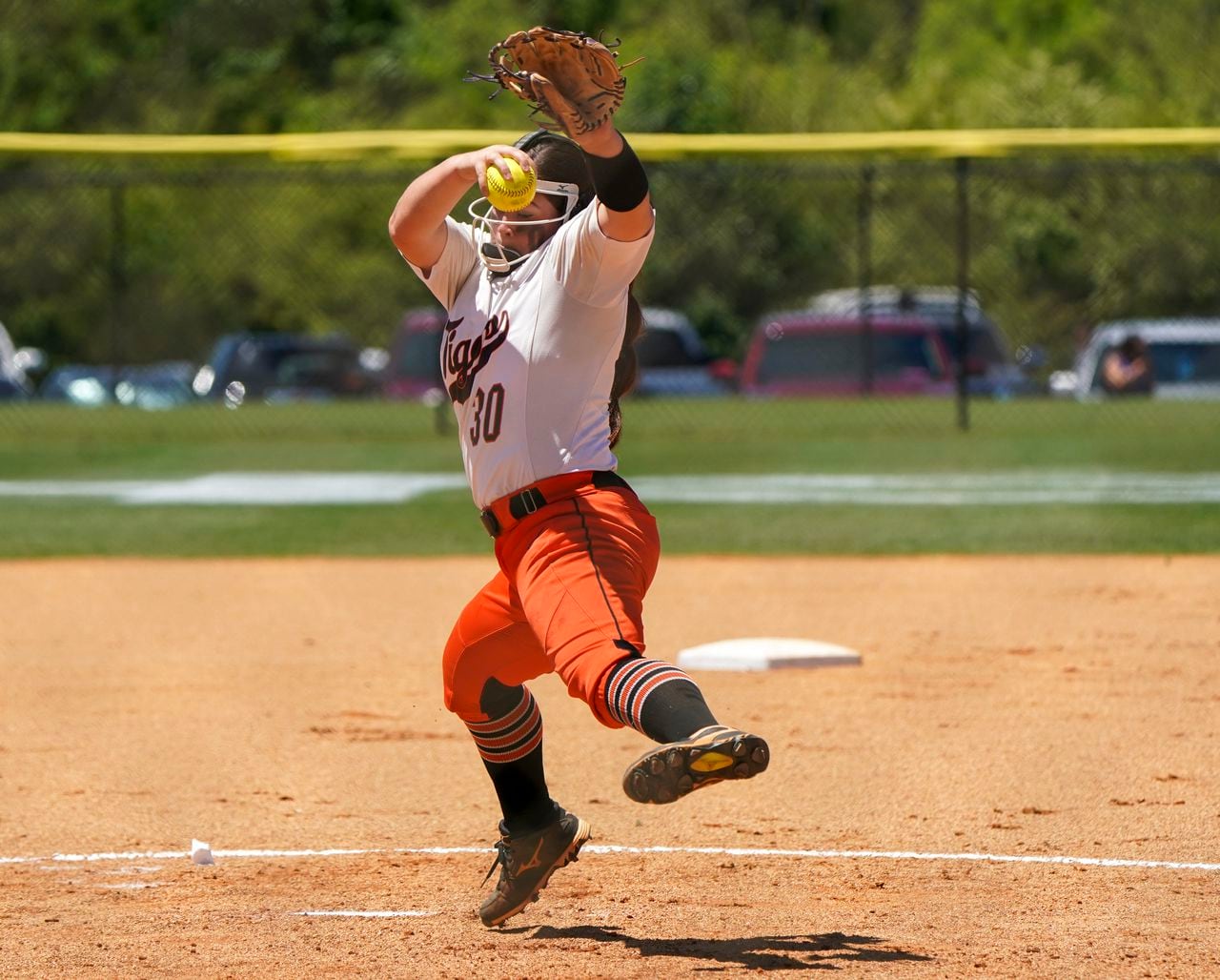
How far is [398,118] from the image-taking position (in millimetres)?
35625

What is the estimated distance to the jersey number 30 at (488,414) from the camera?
12.9 ft

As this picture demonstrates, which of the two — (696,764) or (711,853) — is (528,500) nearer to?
(696,764)

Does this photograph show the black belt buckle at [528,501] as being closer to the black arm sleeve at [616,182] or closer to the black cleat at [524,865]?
the black arm sleeve at [616,182]

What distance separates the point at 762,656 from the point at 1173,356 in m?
14.3

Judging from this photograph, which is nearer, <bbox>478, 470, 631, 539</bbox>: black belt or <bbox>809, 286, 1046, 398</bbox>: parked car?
<bbox>478, 470, 631, 539</bbox>: black belt

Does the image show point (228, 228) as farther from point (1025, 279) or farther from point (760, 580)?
point (760, 580)

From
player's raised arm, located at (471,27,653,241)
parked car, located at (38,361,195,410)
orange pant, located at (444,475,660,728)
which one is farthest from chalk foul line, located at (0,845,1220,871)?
parked car, located at (38,361,195,410)

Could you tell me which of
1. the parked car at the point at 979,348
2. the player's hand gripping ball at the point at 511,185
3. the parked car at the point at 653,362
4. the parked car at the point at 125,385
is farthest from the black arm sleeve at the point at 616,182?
the parked car at the point at 653,362

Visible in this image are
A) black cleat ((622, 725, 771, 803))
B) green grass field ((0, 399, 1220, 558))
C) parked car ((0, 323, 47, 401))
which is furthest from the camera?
parked car ((0, 323, 47, 401))

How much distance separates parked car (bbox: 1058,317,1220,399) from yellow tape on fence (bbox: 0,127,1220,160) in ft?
17.0

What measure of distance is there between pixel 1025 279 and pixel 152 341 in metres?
11.1

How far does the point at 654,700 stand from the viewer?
11.8 feet

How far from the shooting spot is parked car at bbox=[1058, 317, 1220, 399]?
20.2 metres

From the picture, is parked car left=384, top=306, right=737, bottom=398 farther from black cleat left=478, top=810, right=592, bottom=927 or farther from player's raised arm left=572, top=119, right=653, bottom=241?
player's raised arm left=572, top=119, right=653, bottom=241
